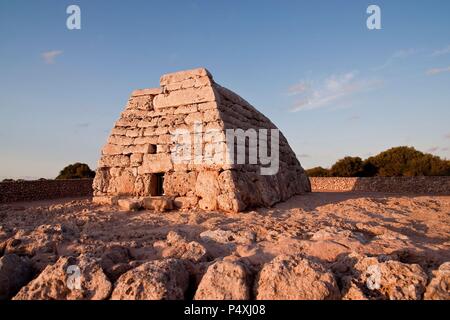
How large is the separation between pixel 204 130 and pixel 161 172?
1417mm

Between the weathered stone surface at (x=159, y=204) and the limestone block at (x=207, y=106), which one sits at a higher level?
the limestone block at (x=207, y=106)

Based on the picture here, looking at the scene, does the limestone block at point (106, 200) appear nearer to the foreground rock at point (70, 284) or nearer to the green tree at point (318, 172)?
the foreground rock at point (70, 284)

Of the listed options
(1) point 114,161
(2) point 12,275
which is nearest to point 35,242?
(2) point 12,275

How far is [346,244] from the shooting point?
3.51 meters

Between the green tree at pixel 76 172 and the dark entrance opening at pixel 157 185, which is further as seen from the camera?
the green tree at pixel 76 172

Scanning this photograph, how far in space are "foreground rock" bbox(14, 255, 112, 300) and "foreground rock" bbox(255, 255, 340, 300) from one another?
1194mm

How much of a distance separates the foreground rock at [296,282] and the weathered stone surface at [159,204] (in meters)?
4.31

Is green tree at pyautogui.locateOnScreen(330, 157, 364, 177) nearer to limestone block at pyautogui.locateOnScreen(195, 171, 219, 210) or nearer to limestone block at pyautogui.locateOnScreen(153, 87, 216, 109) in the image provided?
limestone block at pyautogui.locateOnScreen(153, 87, 216, 109)

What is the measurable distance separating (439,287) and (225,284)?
1537 millimetres

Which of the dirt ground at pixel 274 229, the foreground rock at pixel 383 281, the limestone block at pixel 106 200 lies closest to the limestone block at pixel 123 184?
the limestone block at pixel 106 200

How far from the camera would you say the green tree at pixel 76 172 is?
25125 mm

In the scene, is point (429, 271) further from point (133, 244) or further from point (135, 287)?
point (133, 244)

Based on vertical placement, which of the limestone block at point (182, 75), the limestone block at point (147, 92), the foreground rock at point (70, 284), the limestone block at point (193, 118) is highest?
the limestone block at point (182, 75)
